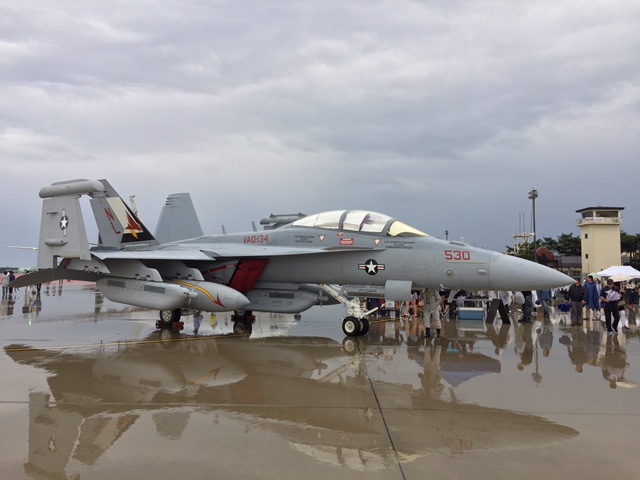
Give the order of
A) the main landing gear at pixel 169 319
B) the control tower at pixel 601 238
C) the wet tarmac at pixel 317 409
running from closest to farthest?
the wet tarmac at pixel 317 409 < the main landing gear at pixel 169 319 < the control tower at pixel 601 238

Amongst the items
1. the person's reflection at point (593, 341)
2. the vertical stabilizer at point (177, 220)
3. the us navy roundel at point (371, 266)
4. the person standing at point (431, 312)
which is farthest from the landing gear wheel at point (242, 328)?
the person's reflection at point (593, 341)

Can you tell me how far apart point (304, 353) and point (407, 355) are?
1.68 meters

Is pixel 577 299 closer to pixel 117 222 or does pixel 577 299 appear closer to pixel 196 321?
pixel 196 321

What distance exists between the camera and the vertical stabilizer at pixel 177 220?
15.5 meters

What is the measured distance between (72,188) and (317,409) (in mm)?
7988

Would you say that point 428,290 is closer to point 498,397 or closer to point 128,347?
point 498,397

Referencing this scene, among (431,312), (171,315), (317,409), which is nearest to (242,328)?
(171,315)

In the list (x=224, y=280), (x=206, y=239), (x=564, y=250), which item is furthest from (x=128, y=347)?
(x=564, y=250)

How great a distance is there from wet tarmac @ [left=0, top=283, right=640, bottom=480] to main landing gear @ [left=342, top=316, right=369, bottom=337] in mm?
612

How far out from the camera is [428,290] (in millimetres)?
10133

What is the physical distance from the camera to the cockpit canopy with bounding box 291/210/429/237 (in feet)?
32.3

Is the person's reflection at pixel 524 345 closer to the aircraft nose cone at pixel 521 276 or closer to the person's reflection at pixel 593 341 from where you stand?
the person's reflection at pixel 593 341

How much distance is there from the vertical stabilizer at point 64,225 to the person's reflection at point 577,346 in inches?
363

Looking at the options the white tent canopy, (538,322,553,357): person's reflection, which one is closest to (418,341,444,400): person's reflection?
(538,322,553,357): person's reflection
